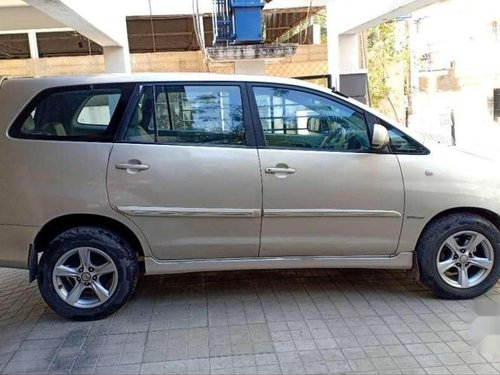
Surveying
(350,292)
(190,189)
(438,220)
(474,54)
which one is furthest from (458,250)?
(474,54)

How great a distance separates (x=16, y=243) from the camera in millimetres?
3773

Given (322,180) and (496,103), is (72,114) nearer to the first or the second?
(322,180)

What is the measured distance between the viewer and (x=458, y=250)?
3969mm

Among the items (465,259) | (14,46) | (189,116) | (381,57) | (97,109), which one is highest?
(14,46)

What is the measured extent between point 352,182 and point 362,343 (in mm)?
1187

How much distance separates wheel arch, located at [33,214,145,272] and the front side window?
0.67 m

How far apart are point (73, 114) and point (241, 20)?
4.20 metres

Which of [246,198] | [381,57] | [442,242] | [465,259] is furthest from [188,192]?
[381,57]

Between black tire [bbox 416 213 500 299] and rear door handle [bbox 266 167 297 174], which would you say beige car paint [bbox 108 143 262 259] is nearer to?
rear door handle [bbox 266 167 297 174]

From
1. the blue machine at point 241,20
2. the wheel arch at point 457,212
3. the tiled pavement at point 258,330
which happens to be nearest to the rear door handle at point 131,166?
the tiled pavement at point 258,330

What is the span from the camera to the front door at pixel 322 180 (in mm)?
3807

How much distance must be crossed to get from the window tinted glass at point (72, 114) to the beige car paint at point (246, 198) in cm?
9

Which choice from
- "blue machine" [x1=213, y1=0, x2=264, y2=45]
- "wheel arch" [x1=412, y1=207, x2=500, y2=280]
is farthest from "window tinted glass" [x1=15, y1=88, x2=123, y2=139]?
"blue machine" [x1=213, y1=0, x2=264, y2=45]

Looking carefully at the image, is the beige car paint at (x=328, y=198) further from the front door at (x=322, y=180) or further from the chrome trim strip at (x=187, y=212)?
the chrome trim strip at (x=187, y=212)
